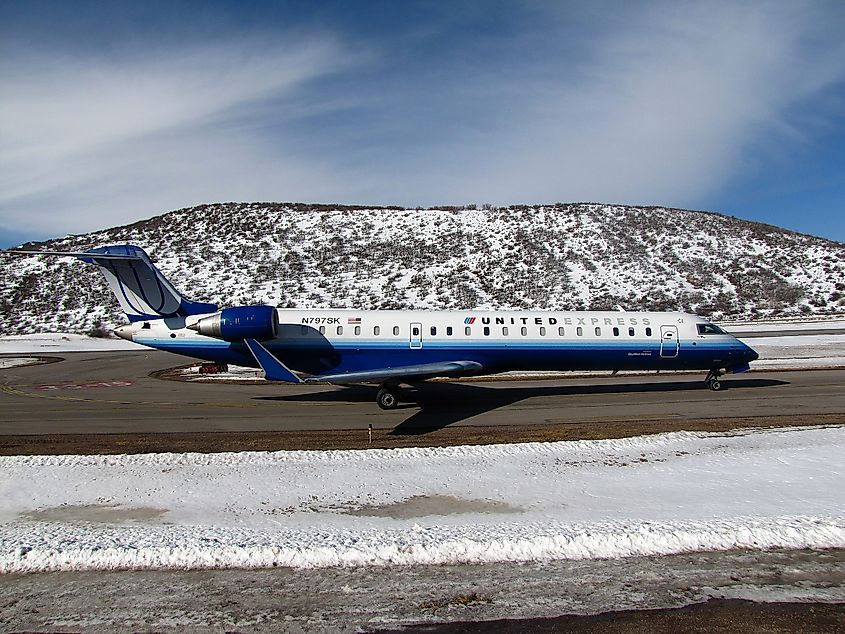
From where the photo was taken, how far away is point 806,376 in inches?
901

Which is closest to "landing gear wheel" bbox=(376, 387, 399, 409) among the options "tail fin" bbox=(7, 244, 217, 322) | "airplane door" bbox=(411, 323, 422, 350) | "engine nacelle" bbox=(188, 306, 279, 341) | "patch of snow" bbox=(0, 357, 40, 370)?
"airplane door" bbox=(411, 323, 422, 350)

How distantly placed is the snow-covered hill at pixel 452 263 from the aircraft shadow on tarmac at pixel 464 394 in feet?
107

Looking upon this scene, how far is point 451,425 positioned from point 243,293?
47670 millimetres

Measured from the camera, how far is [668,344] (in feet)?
65.5

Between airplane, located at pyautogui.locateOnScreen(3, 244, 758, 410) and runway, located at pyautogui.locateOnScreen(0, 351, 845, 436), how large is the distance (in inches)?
48.1

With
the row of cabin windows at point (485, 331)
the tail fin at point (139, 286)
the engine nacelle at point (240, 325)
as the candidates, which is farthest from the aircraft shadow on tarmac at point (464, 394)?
the tail fin at point (139, 286)

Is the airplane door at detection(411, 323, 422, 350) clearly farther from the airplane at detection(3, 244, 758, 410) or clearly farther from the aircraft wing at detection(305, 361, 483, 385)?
the aircraft wing at detection(305, 361, 483, 385)

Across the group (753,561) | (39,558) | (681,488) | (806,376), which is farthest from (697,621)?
(806,376)

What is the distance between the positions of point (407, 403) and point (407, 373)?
87.9 inches

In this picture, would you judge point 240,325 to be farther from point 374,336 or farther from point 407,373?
point 407,373

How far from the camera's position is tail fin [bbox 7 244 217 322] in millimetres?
18844

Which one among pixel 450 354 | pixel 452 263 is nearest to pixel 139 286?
pixel 450 354

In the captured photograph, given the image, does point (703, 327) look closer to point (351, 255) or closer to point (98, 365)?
point (98, 365)

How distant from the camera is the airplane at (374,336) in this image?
18.6 metres
